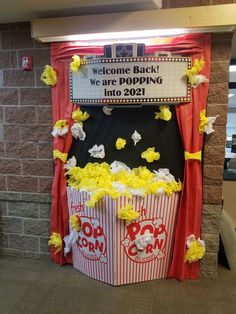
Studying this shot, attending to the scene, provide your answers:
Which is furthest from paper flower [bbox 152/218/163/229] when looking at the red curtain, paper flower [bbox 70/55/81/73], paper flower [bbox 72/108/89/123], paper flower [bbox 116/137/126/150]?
paper flower [bbox 70/55/81/73]

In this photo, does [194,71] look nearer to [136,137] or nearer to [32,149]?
[136,137]

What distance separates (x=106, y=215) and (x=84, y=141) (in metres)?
0.67

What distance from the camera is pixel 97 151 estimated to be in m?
2.56

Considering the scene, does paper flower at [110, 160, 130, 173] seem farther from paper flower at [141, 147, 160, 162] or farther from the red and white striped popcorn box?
the red and white striped popcorn box

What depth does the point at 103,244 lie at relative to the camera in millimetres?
2414

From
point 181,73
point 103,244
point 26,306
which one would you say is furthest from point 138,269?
point 181,73

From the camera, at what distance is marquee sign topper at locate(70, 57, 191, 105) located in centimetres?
226

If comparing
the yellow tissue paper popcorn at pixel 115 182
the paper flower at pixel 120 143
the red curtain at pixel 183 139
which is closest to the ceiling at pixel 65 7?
the red curtain at pixel 183 139

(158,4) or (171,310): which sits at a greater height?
(158,4)

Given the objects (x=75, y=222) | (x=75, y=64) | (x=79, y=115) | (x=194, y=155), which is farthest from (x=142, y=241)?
(x=75, y=64)

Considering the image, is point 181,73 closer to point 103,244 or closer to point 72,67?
point 72,67

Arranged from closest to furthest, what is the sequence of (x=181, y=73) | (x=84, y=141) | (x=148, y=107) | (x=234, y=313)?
(x=234, y=313)
(x=181, y=73)
(x=148, y=107)
(x=84, y=141)

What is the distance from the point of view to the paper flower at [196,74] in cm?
226

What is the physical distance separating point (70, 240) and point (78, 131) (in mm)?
926
